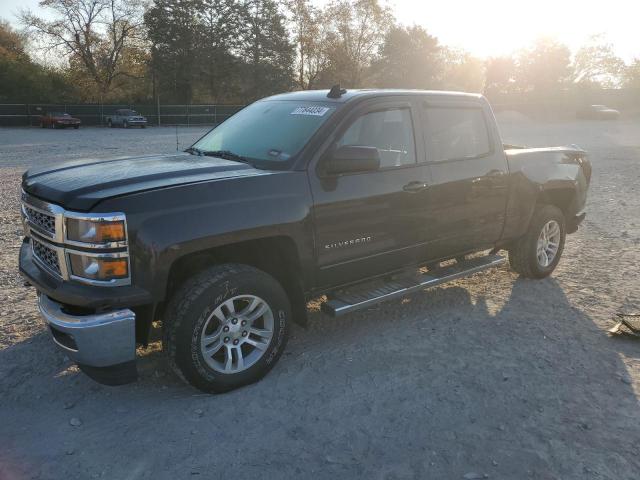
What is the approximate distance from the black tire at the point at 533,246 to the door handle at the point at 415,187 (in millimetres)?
1834

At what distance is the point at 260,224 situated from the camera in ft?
11.6

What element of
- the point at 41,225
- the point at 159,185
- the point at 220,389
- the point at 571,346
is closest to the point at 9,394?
the point at 41,225

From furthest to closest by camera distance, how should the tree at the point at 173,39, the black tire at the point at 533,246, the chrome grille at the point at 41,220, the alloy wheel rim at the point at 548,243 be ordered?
the tree at the point at 173,39 → the alloy wheel rim at the point at 548,243 → the black tire at the point at 533,246 → the chrome grille at the point at 41,220

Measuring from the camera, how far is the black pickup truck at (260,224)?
314 centimetres

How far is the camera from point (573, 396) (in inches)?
143

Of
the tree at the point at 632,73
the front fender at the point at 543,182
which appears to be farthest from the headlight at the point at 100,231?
the tree at the point at 632,73

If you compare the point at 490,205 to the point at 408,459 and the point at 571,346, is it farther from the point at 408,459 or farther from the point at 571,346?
the point at 408,459

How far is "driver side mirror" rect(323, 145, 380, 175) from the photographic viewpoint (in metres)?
3.80

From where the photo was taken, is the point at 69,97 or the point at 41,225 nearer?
the point at 41,225

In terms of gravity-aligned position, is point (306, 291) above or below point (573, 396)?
above

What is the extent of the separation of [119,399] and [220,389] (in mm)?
672

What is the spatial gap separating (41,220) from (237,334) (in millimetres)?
1424

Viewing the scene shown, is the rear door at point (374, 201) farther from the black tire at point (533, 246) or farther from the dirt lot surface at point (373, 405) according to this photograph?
the black tire at point (533, 246)

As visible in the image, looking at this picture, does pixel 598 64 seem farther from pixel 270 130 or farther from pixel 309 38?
pixel 270 130
